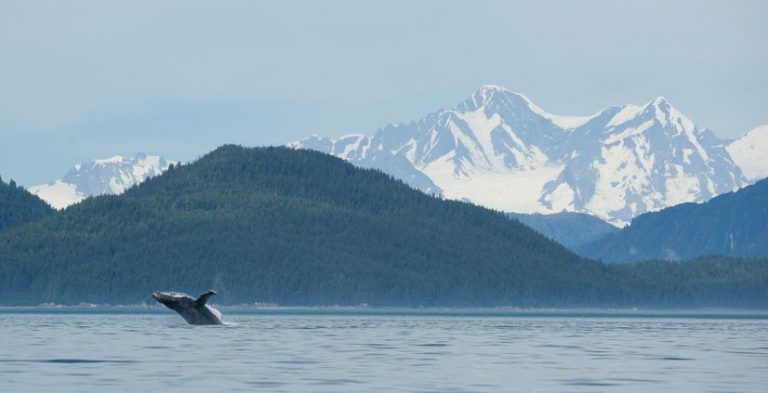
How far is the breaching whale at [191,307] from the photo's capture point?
6220 inches

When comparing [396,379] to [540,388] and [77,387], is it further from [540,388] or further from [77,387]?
[77,387]

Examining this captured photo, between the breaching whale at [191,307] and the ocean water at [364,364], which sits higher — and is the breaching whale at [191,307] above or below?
above

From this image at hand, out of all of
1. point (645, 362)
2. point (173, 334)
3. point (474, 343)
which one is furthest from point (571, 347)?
point (173, 334)

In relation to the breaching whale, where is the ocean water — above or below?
below

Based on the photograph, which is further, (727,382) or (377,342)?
(377,342)

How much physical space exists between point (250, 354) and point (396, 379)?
79.9ft

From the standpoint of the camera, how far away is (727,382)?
8269 centimetres

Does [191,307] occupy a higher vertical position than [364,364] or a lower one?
higher

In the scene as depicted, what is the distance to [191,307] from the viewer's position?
16088 centimetres

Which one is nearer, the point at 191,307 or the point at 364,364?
the point at 364,364

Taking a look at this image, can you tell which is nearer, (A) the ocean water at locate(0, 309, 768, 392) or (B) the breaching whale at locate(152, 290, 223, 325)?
(A) the ocean water at locate(0, 309, 768, 392)

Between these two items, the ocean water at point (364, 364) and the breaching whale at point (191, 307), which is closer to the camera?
the ocean water at point (364, 364)

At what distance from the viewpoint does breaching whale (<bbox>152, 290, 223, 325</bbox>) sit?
158000 mm

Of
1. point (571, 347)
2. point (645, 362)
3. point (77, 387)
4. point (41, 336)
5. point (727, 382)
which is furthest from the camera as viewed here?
point (41, 336)
